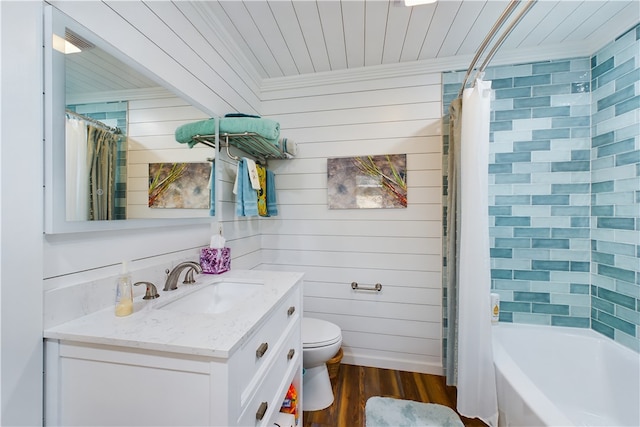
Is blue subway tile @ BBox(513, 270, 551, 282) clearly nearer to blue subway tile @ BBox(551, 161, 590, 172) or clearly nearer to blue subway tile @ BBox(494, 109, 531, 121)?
blue subway tile @ BBox(551, 161, 590, 172)

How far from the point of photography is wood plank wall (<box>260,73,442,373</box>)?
6.52 feet

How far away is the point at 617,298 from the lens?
1545 millimetres

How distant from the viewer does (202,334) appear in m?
0.71

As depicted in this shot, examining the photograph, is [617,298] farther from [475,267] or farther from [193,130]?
[193,130]

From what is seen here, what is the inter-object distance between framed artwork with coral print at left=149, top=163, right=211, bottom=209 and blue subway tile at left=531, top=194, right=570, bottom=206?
217 centimetres

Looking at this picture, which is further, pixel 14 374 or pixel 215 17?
pixel 215 17

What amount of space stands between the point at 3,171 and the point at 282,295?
90 centimetres

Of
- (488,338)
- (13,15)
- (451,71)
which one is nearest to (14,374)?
(13,15)

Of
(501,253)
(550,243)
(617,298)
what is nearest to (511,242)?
(501,253)

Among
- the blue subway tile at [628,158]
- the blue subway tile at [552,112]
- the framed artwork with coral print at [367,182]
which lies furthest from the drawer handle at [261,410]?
the blue subway tile at [552,112]

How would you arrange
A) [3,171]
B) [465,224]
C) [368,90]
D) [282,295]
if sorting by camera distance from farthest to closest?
[368,90] → [465,224] → [282,295] → [3,171]

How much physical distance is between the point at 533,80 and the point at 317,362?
2.41 meters

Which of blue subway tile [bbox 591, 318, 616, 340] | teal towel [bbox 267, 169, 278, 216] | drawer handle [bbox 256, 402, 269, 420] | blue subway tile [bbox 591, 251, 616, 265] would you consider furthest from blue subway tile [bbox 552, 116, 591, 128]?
drawer handle [bbox 256, 402, 269, 420]

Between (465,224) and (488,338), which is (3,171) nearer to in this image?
(465,224)
